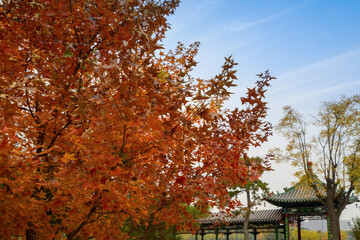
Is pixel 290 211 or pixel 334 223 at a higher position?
pixel 290 211

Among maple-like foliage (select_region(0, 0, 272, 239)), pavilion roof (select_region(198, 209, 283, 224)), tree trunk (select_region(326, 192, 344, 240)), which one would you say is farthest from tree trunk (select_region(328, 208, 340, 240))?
maple-like foliage (select_region(0, 0, 272, 239))

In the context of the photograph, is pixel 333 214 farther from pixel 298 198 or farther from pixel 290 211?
pixel 290 211

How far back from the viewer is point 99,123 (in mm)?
2551

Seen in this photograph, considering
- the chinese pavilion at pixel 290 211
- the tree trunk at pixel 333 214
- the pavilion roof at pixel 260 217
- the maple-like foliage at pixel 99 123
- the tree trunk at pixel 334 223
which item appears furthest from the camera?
the pavilion roof at pixel 260 217

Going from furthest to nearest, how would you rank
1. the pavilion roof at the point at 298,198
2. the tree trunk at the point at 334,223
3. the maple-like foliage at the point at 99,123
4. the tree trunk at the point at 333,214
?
the pavilion roof at the point at 298,198 < the tree trunk at the point at 333,214 < the tree trunk at the point at 334,223 < the maple-like foliage at the point at 99,123

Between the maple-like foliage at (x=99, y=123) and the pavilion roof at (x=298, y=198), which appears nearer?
the maple-like foliage at (x=99, y=123)

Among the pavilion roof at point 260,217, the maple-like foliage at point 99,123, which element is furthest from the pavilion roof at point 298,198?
the maple-like foliage at point 99,123

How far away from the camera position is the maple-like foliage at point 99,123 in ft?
8.05

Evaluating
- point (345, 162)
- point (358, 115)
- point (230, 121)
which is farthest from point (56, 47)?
point (358, 115)

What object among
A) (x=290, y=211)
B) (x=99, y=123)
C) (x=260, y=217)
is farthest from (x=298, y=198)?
(x=99, y=123)

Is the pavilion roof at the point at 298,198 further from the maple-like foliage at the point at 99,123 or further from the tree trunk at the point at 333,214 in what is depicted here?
the maple-like foliage at the point at 99,123

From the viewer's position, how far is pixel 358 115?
1745cm

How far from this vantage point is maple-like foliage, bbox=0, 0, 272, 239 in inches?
96.6

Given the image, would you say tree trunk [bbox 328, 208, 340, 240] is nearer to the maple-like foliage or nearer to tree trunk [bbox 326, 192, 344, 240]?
tree trunk [bbox 326, 192, 344, 240]
